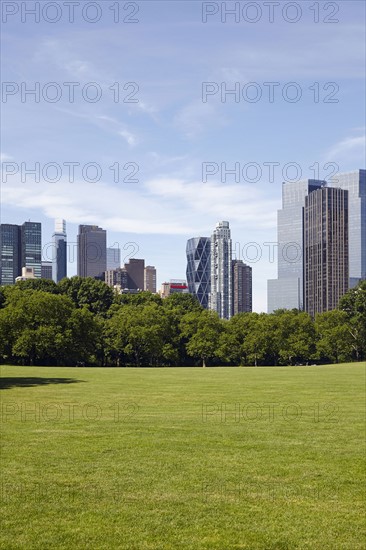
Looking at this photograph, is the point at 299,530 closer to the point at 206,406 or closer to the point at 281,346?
the point at 206,406

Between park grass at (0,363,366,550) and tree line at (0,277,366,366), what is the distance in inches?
2611

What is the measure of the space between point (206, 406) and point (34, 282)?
104 m

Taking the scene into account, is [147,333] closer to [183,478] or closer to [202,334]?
[202,334]

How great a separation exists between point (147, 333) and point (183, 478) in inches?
3664

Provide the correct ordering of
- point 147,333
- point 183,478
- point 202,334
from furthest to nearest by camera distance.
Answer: point 202,334 < point 147,333 < point 183,478

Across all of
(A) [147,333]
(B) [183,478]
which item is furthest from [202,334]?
(B) [183,478]

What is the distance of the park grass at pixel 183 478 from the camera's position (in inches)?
472

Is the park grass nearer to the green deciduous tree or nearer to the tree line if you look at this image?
the tree line

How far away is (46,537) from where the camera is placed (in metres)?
11.7

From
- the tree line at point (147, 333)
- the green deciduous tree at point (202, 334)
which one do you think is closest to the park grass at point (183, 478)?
the tree line at point (147, 333)

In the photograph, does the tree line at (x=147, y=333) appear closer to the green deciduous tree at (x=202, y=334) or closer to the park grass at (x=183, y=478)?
the green deciduous tree at (x=202, y=334)

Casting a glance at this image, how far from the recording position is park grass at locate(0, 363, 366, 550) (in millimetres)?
11992

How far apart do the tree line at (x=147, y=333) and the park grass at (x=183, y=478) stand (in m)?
66.3

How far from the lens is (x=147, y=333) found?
356ft
